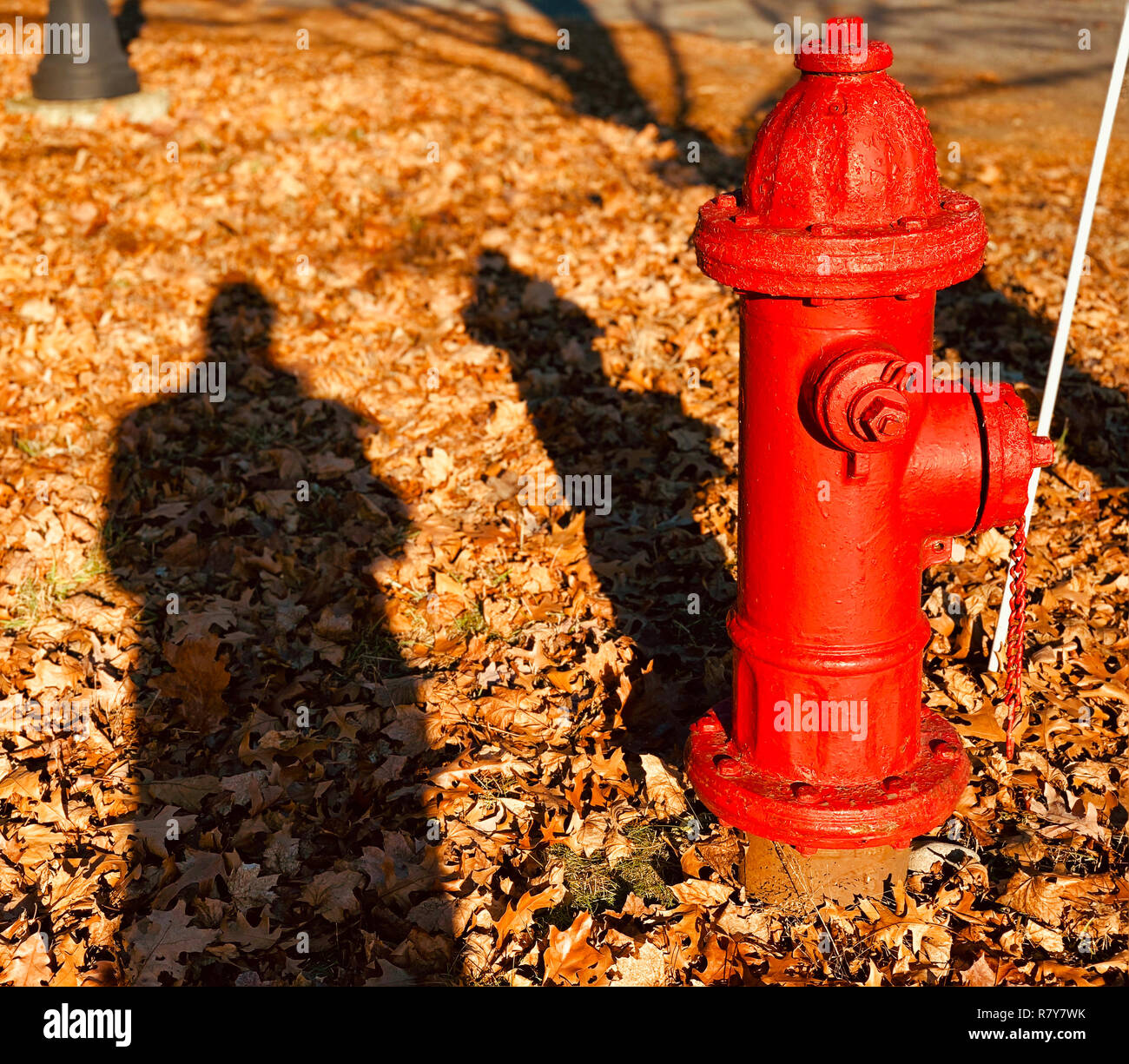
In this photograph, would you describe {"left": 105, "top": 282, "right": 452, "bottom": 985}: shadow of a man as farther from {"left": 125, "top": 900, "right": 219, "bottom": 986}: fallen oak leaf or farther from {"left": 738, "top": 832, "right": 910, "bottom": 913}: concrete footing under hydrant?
{"left": 738, "top": 832, "right": 910, "bottom": 913}: concrete footing under hydrant

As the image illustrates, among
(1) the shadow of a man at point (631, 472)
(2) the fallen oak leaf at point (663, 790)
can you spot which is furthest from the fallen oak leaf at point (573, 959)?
(1) the shadow of a man at point (631, 472)

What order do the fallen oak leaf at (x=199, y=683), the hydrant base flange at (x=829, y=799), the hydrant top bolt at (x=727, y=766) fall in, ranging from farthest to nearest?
the fallen oak leaf at (x=199, y=683), the hydrant top bolt at (x=727, y=766), the hydrant base flange at (x=829, y=799)

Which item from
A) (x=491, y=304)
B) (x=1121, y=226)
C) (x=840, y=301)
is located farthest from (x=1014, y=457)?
(x=1121, y=226)

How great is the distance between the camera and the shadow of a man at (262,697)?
2908 mm

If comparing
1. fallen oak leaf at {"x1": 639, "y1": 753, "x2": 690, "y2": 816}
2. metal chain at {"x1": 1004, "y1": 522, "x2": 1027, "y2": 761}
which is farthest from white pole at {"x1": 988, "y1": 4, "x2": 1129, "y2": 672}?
fallen oak leaf at {"x1": 639, "y1": 753, "x2": 690, "y2": 816}

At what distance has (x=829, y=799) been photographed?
273 centimetres

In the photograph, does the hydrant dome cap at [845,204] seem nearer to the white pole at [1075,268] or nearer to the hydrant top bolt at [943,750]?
the white pole at [1075,268]

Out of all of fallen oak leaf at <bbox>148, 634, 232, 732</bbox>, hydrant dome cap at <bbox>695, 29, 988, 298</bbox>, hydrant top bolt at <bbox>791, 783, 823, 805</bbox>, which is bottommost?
fallen oak leaf at <bbox>148, 634, 232, 732</bbox>

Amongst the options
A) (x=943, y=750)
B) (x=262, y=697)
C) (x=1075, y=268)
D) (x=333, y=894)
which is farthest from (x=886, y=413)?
(x=262, y=697)

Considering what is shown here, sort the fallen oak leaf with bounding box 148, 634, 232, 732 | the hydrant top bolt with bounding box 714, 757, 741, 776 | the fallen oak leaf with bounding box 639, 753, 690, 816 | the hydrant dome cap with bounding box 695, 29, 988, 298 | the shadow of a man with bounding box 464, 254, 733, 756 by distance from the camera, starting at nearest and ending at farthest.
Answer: the hydrant dome cap with bounding box 695, 29, 988, 298 → the hydrant top bolt with bounding box 714, 757, 741, 776 → the fallen oak leaf with bounding box 639, 753, 690, 816 → the fallen oak leaf with bounding box 148, 634, 232, 732 → the shadow of a man with bounding box 464, 254, 733, 756

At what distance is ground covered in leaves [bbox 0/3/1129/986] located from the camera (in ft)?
9.55

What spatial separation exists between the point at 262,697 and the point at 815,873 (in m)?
1.73

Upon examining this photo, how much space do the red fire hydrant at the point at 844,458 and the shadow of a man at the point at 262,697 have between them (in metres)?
0.89

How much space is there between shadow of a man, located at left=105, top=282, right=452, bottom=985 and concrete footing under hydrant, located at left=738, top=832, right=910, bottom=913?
0.80 m
